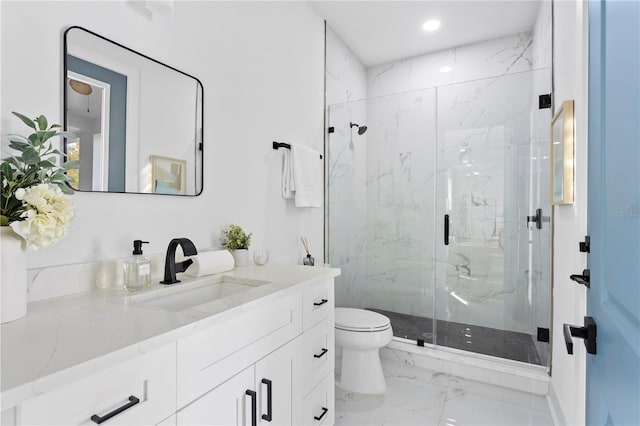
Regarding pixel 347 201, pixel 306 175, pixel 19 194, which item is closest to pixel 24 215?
pixel 19 194

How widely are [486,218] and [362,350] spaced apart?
1326 mm

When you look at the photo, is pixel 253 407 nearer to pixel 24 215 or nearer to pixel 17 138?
pixel 24 215

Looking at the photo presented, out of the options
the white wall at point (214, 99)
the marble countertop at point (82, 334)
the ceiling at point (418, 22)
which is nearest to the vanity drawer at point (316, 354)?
the marble countertop at point (82, 334)

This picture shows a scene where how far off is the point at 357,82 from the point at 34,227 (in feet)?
10.1

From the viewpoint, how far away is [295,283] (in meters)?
1.35

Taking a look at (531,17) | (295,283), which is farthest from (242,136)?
(531,17)

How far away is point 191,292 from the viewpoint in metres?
1.33

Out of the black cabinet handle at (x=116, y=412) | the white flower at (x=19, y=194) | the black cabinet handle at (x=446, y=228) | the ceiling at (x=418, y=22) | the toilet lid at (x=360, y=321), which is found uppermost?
the ceiling at (x=418, y=22)

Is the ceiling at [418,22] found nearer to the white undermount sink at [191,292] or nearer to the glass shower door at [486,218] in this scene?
the glass shower door at [486,218]

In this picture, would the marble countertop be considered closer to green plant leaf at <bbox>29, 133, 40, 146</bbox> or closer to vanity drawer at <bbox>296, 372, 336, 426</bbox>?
green plant leaf at <bbox>29, 133, 40, 146</bbox>

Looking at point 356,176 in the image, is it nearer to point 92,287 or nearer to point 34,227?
point 92,287

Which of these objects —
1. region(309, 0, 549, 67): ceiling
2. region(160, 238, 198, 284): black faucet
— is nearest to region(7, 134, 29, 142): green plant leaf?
region(160, 238, 198, 284): black faucet

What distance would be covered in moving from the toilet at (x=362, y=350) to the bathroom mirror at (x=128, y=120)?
1.22 meters

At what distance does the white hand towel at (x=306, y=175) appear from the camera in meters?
2.17
